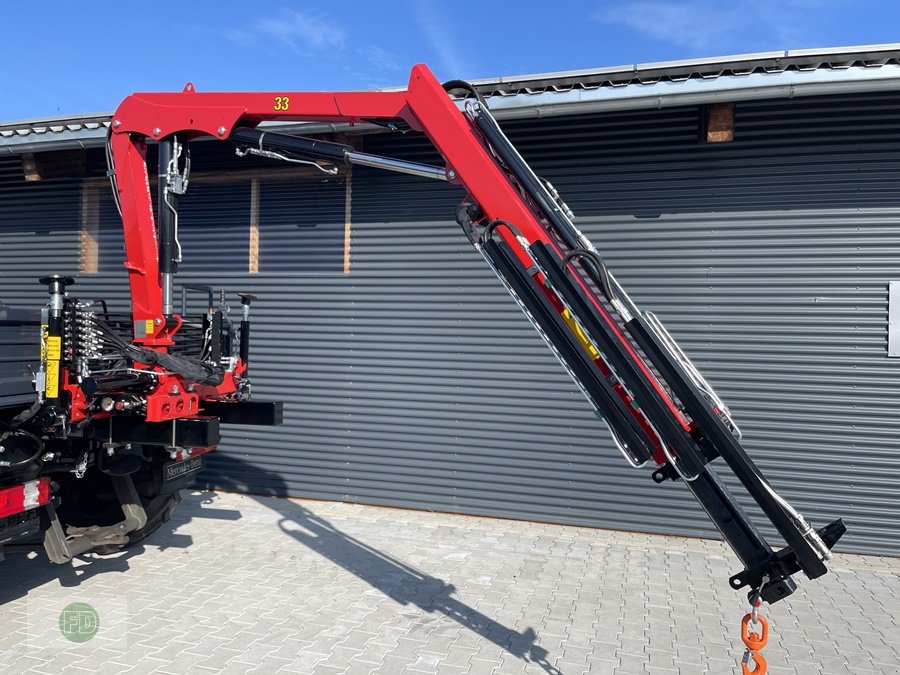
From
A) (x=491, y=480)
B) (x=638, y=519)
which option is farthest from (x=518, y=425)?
(x=638, y=519)

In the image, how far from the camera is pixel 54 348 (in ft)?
14.2

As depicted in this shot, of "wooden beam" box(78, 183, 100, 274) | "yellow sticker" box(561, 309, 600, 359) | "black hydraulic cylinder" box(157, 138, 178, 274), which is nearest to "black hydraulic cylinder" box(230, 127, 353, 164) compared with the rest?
"black hydraulic cylinder" box(157, 138, 178, 274)

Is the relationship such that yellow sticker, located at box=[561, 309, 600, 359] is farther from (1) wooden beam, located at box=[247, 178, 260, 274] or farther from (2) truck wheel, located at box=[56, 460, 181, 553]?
(1) wooden beam, located at box=[247, 178, 260, 274]

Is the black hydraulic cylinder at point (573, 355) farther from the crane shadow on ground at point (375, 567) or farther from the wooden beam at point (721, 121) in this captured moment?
the wooden beam at point (721, 121)

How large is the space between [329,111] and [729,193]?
4148mm

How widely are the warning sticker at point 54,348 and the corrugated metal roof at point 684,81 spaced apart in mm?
3437

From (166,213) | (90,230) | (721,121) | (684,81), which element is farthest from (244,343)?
(721,121)

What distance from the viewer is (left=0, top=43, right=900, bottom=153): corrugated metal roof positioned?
18.5ft

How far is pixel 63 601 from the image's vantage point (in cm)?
484

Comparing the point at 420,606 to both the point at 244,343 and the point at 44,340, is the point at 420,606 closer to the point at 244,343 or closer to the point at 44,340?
the point at 244,343

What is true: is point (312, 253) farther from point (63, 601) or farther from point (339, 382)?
point (63, 601)

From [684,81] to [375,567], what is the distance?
16.1 feet
